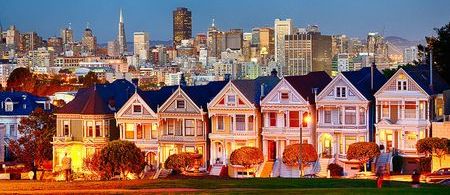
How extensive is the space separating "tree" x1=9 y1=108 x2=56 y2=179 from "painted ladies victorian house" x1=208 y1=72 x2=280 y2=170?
525 inches

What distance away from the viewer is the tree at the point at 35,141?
6675 cm

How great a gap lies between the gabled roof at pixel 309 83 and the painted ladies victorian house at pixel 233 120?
6.84 feet

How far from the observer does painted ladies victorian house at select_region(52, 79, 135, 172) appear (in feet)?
204

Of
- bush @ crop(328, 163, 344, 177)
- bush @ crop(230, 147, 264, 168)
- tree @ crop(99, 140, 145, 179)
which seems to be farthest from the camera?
bush @ crop(230, 147, 264, 168)

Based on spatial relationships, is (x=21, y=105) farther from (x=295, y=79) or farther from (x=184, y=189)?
(x=184, y=189)

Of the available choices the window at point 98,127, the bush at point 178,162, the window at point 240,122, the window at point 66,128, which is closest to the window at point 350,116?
the window at point 240,122

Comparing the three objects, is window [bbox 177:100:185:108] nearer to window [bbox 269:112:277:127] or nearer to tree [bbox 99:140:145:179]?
tree [bbox 99:140:145:179]

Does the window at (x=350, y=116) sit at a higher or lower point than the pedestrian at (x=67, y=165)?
higher

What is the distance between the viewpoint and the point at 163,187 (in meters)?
40.8

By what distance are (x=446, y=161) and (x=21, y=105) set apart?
3602cm

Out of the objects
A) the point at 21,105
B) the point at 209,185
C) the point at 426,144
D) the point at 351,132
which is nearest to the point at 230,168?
the point at 351,132

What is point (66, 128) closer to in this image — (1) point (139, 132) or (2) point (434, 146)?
(1) point (139, 132)

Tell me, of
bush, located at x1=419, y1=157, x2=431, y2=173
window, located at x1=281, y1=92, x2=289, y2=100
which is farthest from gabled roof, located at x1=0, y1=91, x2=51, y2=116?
bush, located at x1=419, y1=157, x2=431, y2=173

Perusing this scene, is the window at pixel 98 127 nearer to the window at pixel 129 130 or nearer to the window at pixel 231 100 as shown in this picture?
the window at pixel 129 130
